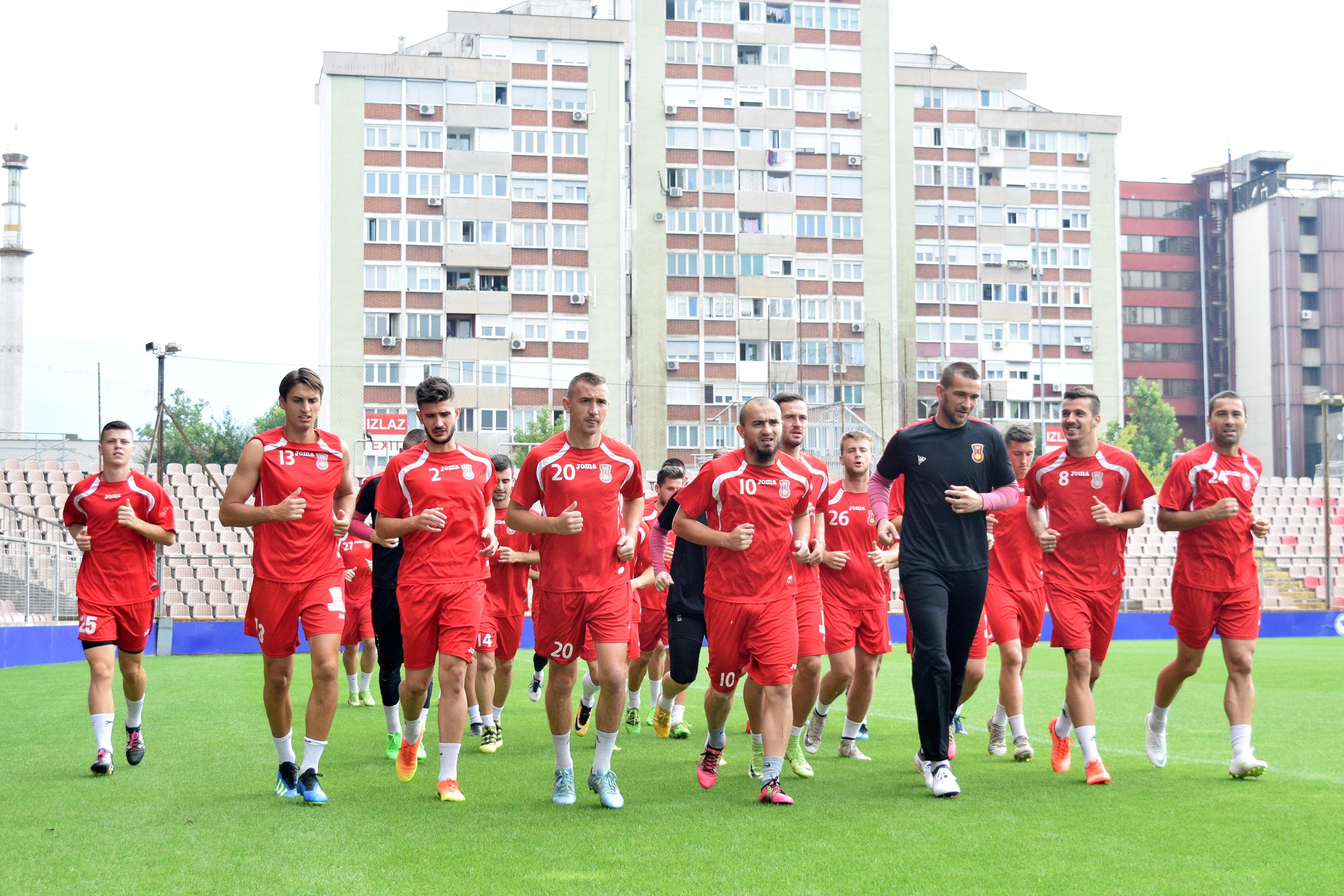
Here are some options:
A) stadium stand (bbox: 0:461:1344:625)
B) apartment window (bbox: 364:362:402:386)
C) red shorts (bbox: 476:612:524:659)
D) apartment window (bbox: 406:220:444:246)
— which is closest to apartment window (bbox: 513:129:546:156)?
apartment window (bbox: 406:220:444:246)

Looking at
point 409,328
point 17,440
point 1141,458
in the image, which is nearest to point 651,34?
point 409,328

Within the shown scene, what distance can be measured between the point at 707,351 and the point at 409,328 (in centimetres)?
1562

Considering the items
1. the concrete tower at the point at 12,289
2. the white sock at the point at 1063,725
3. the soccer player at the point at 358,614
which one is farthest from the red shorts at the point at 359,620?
the concrete tower at the point at 12,289

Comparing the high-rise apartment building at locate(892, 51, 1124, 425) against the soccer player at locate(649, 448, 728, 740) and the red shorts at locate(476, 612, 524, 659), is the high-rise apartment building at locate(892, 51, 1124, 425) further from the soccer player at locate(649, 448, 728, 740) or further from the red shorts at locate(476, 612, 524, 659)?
the soccer player at locate(649, 448, 728, 740)

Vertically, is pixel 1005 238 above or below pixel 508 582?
above

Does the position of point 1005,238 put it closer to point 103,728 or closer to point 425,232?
point 425,232

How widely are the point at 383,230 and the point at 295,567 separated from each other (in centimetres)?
6314

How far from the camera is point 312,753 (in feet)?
26.5

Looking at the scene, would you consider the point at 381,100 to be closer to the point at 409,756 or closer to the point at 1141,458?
the point at 1141,458

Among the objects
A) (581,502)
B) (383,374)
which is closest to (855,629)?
(581,502)

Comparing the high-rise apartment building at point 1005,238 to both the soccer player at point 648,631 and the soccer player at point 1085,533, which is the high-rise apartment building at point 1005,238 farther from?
the soccer player at point 1085,533

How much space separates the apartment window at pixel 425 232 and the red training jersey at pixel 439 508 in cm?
6256

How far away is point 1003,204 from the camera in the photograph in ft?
265

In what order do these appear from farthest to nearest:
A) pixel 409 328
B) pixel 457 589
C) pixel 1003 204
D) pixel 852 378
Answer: pixel 1003 204 < pixel 852 378 < pixel 409 328 < pixel 457 589
